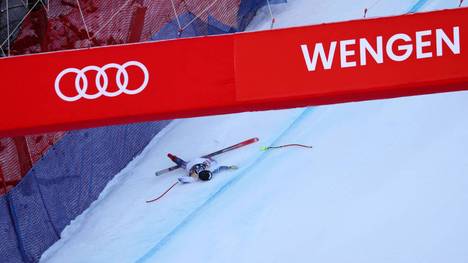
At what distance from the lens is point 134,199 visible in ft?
23.5

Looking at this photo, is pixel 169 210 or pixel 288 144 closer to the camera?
pixel 169 210

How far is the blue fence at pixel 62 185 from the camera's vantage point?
6426 mm

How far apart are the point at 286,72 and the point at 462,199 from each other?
2.92m

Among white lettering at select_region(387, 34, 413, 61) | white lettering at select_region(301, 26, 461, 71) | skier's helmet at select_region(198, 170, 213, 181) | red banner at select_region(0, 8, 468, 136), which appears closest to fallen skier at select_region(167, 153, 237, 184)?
skier's helmet at select_region(198, 170, 213, 181)

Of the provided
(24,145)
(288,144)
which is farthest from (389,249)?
(24,145)

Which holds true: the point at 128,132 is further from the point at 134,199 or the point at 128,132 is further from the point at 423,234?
the point at 423,234

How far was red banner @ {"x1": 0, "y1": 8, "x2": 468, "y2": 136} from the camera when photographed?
3.83 meters

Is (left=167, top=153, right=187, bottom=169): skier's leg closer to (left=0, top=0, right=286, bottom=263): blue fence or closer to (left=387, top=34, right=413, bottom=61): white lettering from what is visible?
(left=0, top=0, right=286, bottom=263): blue fence

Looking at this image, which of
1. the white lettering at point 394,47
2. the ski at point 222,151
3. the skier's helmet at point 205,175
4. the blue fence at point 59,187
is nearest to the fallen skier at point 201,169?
the skier's helmet at point 205,175

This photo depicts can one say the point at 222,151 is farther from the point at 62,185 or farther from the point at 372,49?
the point at 372,49

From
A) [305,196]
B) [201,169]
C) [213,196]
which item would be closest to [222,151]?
[201,169]

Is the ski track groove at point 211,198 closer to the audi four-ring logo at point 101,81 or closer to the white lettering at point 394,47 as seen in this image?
the audi four-ring logo at point 101,81

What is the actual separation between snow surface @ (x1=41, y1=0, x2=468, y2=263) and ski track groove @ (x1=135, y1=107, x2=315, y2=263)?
1cm

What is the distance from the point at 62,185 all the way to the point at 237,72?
3452 millimetres
